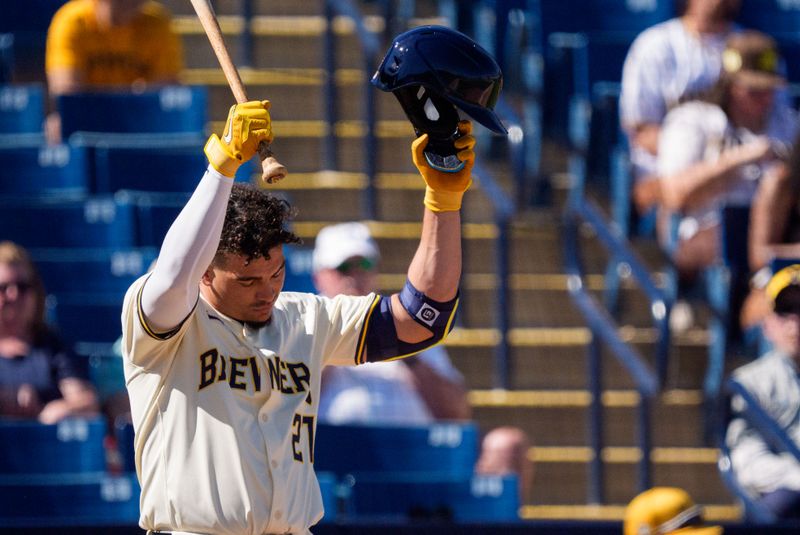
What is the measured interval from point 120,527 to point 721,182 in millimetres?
2881

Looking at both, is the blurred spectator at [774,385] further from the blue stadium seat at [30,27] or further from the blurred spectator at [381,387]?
the blue stadium seat at [30,27]

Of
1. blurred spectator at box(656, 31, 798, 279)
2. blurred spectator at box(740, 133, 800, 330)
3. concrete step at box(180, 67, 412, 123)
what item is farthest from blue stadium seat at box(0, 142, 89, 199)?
blurred spectator at box(740, 133, 800, 330)

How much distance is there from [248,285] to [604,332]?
308 cm

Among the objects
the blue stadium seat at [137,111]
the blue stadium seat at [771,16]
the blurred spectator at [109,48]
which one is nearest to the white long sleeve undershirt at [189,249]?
the blue stadium seat at [137,111]

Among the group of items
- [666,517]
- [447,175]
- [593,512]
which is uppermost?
[447,175]

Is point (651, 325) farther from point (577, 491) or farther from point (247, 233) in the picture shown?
point (247, 233)

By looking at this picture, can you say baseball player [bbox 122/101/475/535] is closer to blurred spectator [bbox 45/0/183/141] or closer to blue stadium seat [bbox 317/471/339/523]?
blue stadium seat [bbox 317/471/339/523]

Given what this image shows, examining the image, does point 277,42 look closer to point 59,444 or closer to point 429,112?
point 59,444

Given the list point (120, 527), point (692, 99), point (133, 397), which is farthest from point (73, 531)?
point (692, 99)

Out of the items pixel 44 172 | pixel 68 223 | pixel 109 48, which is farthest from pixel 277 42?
pixel 68 223

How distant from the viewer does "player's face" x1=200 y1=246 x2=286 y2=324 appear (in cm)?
328

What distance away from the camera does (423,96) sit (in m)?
3.29

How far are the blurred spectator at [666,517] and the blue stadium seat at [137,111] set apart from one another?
2.75 meters

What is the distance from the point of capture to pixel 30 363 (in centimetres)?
557
